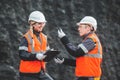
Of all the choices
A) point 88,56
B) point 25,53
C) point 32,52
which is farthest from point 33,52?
point 88,56

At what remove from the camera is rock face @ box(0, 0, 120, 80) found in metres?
10.6

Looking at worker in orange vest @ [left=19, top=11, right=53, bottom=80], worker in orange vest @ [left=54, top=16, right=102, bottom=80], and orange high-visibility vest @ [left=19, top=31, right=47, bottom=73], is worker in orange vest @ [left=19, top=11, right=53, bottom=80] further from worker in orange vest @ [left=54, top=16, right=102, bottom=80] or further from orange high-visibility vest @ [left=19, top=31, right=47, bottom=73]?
worker in orange vest @ [left=54, top=16, right=102, bottom=80]

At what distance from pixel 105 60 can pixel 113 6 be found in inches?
62.3

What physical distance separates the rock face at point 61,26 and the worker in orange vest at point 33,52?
242 cm

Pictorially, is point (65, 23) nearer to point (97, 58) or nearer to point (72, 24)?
A: point (72, 24)

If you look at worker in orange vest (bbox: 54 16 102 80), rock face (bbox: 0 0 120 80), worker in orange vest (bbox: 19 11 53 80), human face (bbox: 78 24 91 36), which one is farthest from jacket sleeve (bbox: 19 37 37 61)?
rock face (bbox: 0 0 120 80)

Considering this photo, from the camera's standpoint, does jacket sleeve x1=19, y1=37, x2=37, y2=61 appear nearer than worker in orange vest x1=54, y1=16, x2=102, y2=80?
No

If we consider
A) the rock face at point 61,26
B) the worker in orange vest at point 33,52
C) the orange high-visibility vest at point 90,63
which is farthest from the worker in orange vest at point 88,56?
the rock face at point 61,26

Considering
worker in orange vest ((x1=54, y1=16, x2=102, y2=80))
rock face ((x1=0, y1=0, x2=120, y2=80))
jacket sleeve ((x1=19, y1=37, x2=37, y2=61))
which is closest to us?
worker in orange vest ((x1=54, y1=16, x2=102, y2=80))

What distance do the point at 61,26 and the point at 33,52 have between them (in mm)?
3812

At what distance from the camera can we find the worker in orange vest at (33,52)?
7.94 m

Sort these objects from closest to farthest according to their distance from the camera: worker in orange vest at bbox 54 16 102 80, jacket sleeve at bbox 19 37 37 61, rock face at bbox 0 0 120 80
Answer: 1. worker in orange vest at bbox 54 16 102 80
2. jacket sleeve at bbox 19 37 37 61
3. rock face at bbox 0 0 120 80

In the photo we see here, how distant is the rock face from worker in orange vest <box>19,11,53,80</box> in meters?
2.42

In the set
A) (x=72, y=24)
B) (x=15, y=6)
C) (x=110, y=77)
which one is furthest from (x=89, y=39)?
(x=110, y=77)
